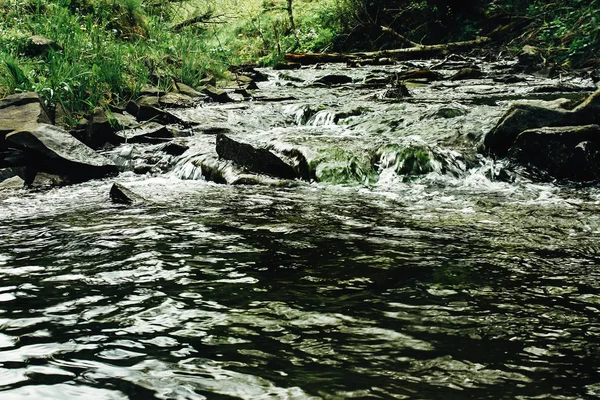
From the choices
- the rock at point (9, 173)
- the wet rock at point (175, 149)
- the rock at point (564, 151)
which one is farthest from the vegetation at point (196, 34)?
the rock at point (564, 151)

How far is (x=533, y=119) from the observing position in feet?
19.5

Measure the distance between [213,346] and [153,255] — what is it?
1.23m

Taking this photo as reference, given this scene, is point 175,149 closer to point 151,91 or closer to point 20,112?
point 20,112

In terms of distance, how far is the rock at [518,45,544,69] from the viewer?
12.9 meters

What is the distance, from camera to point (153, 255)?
3072 millimetres

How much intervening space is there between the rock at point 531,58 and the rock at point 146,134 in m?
8.83

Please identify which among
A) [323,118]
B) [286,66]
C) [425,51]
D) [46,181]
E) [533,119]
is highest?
[425,51]

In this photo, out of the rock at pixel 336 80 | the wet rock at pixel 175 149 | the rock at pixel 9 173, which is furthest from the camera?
the rock at pixel 336 80

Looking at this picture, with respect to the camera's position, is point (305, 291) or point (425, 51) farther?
point (425, 51)

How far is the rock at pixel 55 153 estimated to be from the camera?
18.6 feet

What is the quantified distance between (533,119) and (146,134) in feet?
15.4

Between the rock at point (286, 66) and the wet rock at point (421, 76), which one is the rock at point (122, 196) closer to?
the wet rock at point (421, 76)

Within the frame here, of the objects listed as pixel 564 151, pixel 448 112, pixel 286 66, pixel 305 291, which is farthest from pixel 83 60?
pixel 286 66

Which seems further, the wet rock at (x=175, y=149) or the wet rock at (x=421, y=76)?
the wet rock at (x=421, y=76)
